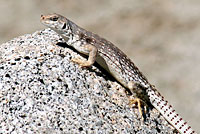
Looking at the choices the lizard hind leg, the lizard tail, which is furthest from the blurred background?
the lizard hind leg

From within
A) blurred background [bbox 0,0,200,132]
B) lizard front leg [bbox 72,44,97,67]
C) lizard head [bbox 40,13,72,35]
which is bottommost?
lizard front leg [bbox 72,44,97,67]

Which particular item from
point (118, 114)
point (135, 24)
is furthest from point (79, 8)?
point (118, 114)

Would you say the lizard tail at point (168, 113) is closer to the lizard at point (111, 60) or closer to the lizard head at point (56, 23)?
the lizard at point (111, 60)

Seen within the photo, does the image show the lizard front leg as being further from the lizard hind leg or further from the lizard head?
the lizard hind leg

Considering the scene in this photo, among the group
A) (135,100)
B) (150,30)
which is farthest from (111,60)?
(150,30)

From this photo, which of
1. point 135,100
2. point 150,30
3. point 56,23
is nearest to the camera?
point 135,100

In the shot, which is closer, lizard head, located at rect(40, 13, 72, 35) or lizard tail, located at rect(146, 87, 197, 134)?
lizard tail, located at rect(146, 87, 197, 134)

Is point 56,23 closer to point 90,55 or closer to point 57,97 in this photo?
point 90,55

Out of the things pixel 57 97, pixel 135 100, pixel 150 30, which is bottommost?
pixel 57 97
